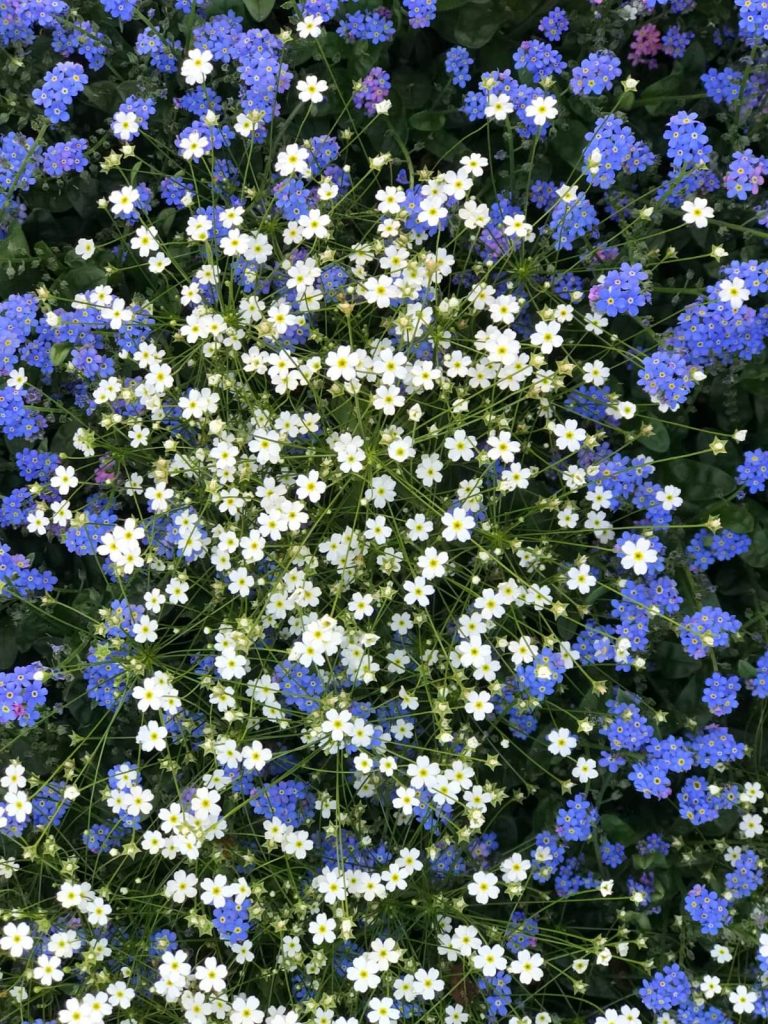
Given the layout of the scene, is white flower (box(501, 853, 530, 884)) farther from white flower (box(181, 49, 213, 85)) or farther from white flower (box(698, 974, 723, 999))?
white flower (box(181, 49, 213, 85))

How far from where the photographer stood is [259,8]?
3.46 m

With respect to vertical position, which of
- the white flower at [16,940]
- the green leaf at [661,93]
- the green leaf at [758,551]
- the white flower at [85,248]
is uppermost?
the green leaf at [661,93]

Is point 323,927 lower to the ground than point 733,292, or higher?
lower

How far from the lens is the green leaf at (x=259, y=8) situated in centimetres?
345

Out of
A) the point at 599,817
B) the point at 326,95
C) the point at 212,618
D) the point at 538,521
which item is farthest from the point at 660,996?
the point at 326,95

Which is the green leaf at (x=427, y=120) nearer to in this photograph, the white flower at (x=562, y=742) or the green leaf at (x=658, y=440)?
the green leaf at (x=658, y=440)

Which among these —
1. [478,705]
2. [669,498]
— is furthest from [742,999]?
[669,498]

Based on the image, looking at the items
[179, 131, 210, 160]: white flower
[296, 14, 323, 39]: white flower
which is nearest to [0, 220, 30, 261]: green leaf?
[179, 131, 210, 160]: white flower

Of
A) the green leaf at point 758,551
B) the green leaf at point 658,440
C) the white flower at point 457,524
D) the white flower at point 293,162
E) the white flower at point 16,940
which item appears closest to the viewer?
the white flower at point 457,524

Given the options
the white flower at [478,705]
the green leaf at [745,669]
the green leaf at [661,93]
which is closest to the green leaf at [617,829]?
the green leaf at [745,669]

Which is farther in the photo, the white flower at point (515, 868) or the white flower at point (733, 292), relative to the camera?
the white flower at point (515, 868)

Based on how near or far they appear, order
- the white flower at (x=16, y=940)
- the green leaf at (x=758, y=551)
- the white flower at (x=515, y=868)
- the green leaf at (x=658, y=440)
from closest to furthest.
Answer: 1. the white flower at (x=16, y=940)
2. the white flower at (x=515, y=868)
3. the green leaf at (x=658, y=440)
4. the green leaf at (x=758, y=551)

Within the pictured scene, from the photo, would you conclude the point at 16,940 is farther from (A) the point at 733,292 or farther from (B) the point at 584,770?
(A) the point at 733,292

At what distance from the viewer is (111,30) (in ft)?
12.1
